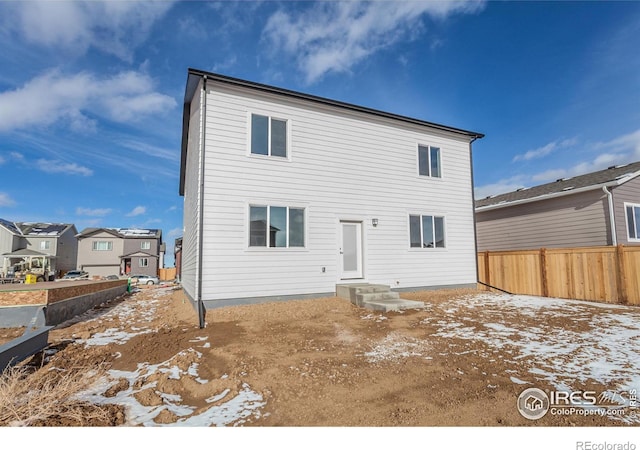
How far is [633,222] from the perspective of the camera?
1172 cm

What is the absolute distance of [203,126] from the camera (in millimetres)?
7867

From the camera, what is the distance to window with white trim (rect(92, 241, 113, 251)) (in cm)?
3533

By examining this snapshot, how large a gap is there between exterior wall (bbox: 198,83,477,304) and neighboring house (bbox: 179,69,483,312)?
0.03m

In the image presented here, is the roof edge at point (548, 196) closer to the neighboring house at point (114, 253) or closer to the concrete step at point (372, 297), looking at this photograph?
the concrete step at point (372, 297)

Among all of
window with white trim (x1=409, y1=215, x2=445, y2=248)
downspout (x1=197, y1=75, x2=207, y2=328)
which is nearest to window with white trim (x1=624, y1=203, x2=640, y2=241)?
window with white trim (x1=409, y1=215, x2=445, y2=248)

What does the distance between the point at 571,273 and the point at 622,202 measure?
14.1 ft

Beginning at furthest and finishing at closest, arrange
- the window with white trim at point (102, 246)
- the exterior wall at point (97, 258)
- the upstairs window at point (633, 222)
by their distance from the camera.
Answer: the window with white trim at point (102, 246) → the exterior wall at point (97, 258) → the upstairs window at point (633, 222)

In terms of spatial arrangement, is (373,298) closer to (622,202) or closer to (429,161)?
(429,161)

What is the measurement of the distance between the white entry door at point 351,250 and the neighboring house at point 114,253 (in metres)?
33.6

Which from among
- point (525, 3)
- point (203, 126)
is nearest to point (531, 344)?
point (203, 126)

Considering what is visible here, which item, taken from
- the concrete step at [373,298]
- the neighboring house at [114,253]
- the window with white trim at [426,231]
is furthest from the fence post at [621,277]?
the neighboring house at [114,253]

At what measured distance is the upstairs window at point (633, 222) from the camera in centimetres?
1156
